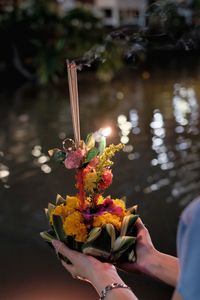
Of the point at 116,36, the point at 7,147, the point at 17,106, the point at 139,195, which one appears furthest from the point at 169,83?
the point at 116,36

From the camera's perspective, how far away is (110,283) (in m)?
1.50

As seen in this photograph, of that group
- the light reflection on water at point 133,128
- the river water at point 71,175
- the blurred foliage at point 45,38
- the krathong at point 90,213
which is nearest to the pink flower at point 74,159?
the krathong at point 90,213

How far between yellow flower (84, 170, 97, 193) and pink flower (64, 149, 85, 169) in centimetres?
6

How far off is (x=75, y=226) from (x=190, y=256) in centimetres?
91

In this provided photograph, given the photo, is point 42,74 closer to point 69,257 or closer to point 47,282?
point 47,282

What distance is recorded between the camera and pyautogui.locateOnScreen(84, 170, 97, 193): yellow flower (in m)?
1.79

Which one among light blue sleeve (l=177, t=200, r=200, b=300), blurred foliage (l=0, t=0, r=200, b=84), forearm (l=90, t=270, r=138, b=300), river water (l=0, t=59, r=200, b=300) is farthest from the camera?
blurred foliage (l=0, t=0, r=200, b=84)

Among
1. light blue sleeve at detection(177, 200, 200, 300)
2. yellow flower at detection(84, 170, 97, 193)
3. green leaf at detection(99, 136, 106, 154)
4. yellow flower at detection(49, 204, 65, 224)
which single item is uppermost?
green leaf at detection(99, 136, 106, 154)

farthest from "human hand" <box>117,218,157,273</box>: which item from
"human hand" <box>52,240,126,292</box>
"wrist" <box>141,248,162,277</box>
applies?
"human hand" <box>52,240,126,292</box>

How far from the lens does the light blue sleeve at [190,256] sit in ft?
2.97

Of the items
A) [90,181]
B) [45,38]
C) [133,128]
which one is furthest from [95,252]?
[45,38]

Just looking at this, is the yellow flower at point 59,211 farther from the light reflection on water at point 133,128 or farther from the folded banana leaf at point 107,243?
the light reflection on water at point 133,128

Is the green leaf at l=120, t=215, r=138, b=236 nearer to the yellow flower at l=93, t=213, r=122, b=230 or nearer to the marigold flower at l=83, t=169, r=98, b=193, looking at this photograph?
the yellow flower at l=93, t=213, r=122, b=230

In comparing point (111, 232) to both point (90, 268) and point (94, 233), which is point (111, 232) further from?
point (90, 268)
